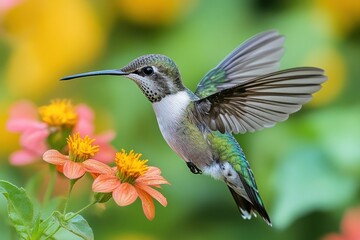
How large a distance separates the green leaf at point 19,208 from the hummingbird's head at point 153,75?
0.48 feet

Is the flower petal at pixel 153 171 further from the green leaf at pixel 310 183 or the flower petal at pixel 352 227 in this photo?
the green leaf at pixel 310 183

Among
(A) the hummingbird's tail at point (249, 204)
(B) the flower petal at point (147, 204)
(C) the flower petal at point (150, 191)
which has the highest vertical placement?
(C) the flower petal at point (150, 191)

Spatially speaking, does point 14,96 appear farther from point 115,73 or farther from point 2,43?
point 115,73

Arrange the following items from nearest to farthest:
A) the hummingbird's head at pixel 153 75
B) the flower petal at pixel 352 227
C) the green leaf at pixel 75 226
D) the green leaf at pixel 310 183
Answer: the green leaf at pixel 75 226
the hummingbird's head at pixel 153 75
the flower petal at pixel 352 227
the green leaf at pixel 310 183

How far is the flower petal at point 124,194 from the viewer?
75cm

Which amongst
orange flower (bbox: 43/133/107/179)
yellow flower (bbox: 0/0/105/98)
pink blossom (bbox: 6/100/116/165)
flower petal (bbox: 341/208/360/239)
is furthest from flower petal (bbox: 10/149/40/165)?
yellow flower (bbox: 0/0/105/98)

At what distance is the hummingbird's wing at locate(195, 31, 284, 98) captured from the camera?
1.03 metres

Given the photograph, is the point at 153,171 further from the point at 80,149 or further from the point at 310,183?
the point at 310,183

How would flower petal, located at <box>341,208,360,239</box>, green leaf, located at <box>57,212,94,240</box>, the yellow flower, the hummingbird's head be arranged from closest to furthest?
green leaf, located at <box>57,212,94,240</box> < the hummingbird's head < flower petal, located at <box>341,208,360,239</box> < the yellow flower

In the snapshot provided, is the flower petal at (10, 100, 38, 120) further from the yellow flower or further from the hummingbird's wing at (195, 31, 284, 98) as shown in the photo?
the yellow flower

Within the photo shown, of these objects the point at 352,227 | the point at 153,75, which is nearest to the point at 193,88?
the point at 352,227

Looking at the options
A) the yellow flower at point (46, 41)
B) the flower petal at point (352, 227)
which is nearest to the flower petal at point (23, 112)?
the flower petal at point (352, 227)

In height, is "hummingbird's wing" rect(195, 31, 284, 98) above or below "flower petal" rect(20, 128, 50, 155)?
above

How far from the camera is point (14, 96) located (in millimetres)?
2006
